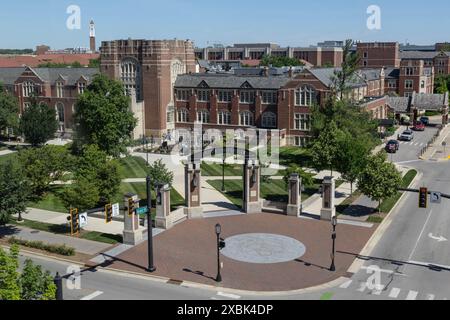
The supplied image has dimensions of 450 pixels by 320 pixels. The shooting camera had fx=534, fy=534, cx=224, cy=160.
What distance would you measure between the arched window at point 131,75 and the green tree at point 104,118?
1693 cm

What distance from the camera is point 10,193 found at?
36125 mm

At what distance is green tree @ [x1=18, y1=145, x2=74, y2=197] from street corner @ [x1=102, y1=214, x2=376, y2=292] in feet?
46.3

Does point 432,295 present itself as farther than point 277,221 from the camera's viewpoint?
No

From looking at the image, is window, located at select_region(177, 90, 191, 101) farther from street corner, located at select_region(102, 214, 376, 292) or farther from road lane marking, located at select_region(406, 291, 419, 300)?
road lane marking, located at select_region(406, 291, 419, 300)

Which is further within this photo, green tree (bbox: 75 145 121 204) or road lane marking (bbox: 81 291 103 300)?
green tree (bbox: 75 145 121 204)

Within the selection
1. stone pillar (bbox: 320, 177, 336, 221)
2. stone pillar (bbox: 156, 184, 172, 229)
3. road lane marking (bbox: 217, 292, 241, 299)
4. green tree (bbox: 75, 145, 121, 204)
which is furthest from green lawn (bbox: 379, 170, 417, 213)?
green tree (bbox: 75, 145, 121, 204)

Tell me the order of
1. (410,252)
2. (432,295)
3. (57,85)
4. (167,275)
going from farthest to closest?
(57,85) < (410,252) < (167,275) < (432,295)

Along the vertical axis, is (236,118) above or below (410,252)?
above

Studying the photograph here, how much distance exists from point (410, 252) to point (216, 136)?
47.7 meters

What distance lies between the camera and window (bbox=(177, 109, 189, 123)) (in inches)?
3258

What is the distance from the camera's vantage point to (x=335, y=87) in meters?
67.4

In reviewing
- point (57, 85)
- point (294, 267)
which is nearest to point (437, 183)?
point (294, 267)

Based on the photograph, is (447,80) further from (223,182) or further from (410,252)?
(410,252)

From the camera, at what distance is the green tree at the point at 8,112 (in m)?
73.0
